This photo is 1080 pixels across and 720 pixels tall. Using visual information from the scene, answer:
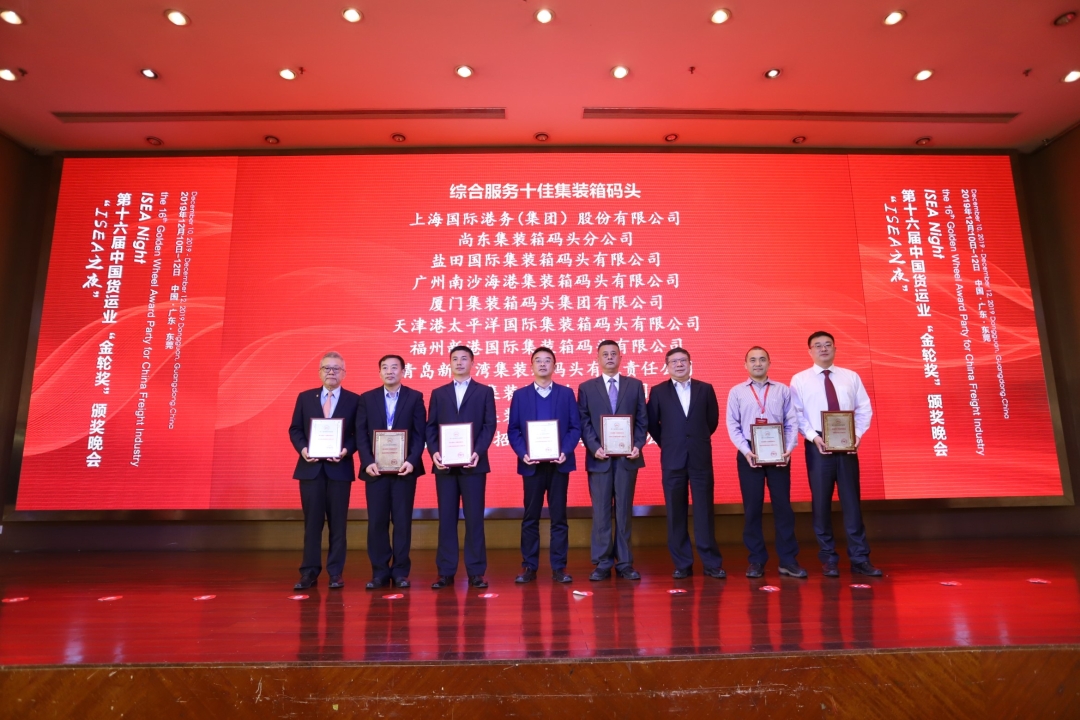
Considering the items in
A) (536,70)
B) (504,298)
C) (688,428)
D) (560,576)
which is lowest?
(560,576)

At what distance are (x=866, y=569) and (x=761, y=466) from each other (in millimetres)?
835

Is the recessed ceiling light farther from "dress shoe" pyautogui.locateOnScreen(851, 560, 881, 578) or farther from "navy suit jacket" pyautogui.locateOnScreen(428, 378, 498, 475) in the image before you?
"dress shoe" pyautogui.locateOnScreen(851, 560, 881, 578)

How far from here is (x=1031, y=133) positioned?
18.5ft

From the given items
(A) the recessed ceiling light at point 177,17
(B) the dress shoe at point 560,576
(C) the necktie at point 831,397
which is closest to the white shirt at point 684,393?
(C) the necktie at point 831,397

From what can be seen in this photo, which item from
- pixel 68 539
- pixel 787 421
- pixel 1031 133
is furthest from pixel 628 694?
pixel 1031 133

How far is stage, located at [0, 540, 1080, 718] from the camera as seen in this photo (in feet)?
6.63

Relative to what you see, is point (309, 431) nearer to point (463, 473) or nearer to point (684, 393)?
point (463, 473)

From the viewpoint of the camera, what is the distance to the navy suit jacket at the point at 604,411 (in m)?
3.67

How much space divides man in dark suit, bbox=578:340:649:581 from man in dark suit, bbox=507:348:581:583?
4.2 inches

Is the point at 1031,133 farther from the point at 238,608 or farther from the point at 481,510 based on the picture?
the point at 238,608

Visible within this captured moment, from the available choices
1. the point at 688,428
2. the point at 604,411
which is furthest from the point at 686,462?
the point at 604,411

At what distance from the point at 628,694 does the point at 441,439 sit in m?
1.89

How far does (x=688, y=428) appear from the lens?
368 cm

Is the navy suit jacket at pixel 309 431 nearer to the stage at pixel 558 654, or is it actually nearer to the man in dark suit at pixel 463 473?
the man in dark suit at pixel 463 473
